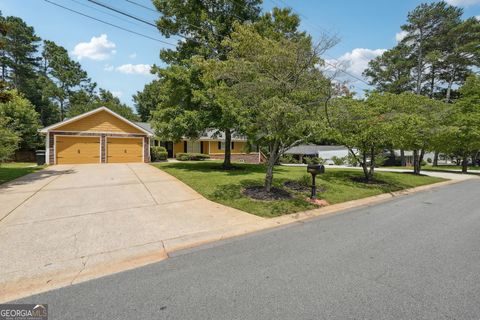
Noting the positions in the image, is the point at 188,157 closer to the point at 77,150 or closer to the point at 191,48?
the point at 77,150

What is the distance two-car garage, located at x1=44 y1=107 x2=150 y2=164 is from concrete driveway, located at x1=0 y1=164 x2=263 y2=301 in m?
9.54

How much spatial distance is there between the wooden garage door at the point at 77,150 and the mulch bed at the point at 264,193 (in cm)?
1461

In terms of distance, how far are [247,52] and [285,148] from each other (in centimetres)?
328

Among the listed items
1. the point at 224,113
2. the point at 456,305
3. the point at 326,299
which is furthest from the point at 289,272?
the point at 224,113

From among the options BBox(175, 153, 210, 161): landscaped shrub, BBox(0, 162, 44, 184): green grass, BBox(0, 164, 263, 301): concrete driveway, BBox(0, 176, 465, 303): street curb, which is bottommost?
BBox(0, 176, 465, 303): street curb

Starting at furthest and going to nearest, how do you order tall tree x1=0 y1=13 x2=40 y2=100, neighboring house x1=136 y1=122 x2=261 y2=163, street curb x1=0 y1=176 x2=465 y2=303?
tall tree x1=0 y1=13 x2=40 y2=100, neighboring house x1=136 y1=122 x2=261 y2=163, street curb x1=0 y1=176 x2=465 y2=303

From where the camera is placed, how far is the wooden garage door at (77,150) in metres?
17.2

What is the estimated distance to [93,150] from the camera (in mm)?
18078

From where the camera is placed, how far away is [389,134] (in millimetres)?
10648

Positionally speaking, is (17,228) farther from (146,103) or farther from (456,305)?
(146,103)

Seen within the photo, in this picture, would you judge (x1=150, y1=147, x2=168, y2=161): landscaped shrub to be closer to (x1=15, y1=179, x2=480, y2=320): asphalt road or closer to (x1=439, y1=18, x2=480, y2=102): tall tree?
(x1=15, y1=179, x2=480, y2=320): asphalt road

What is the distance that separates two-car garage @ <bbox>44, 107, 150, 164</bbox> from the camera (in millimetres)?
17125

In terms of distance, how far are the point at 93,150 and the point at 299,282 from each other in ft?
62.9

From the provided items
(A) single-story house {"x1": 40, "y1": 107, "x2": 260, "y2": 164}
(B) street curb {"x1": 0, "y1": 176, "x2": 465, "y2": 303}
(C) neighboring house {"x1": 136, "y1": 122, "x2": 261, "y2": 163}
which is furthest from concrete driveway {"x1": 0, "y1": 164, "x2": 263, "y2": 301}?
(C) neighboring house {"x1": 136, "y1": 122, "x2": 261, "y2": 163}
